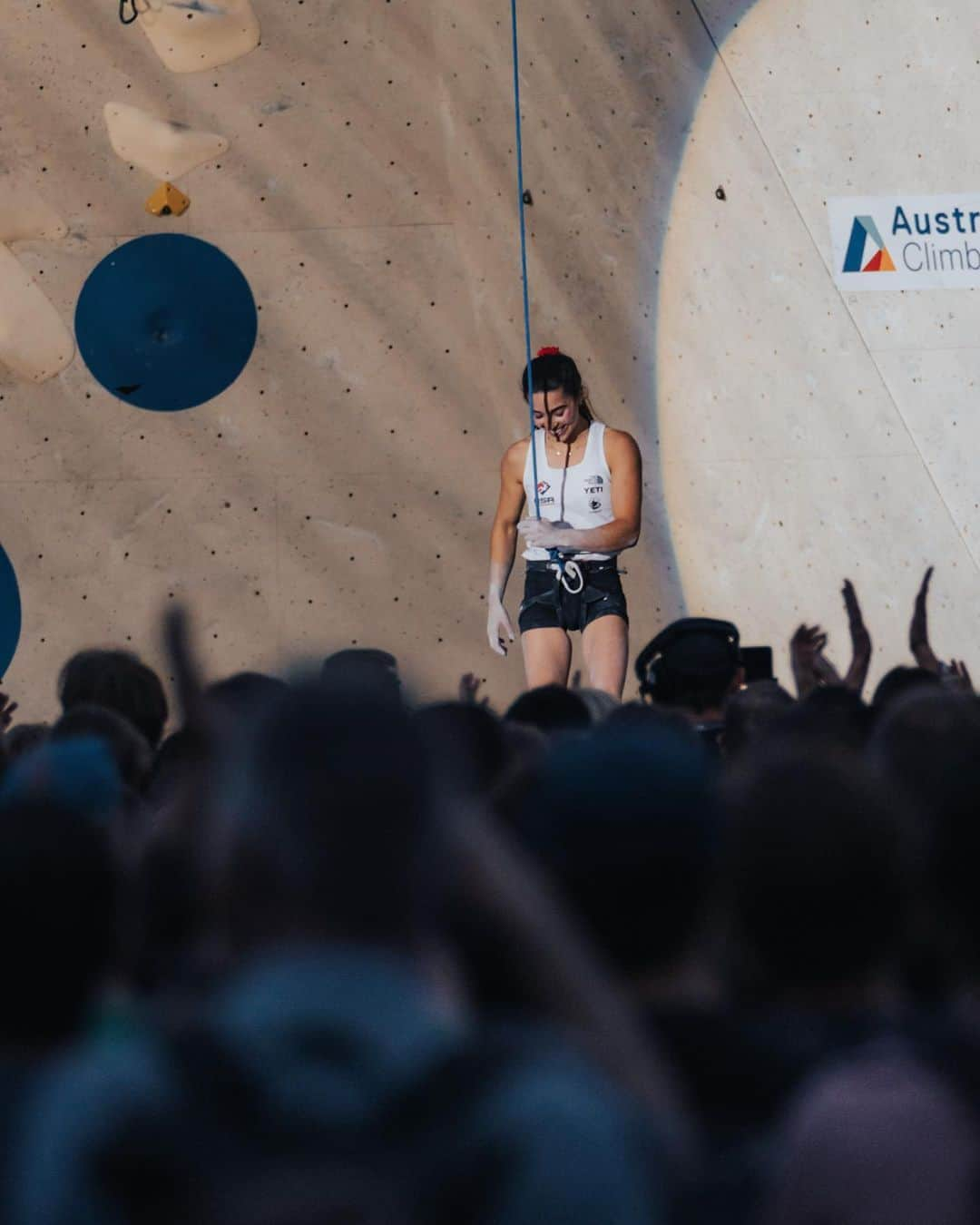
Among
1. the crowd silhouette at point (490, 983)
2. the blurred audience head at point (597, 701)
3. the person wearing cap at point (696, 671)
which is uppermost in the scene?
→ the person wearing cap at point (696, 671)

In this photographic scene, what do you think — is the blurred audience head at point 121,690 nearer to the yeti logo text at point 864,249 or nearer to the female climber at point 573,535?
the female climber at point 573,535

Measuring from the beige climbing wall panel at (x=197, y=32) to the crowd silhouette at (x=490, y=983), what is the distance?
4.78 meters

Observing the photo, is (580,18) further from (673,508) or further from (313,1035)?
(313,1035)

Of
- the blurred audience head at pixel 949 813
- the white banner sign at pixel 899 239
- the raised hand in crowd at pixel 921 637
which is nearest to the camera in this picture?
the blurred audience head at pixel 949 813

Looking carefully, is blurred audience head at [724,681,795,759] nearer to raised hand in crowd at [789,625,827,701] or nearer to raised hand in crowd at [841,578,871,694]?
raised hand in crowd at [841,578,871,694]

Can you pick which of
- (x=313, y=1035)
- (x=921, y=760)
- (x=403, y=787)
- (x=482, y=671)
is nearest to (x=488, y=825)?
(x=403, y=787)

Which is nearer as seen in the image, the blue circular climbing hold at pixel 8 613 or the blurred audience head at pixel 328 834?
the blurred audience head at pixel 328 834

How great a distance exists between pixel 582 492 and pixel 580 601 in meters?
0.33

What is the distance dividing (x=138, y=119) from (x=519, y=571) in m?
2.08

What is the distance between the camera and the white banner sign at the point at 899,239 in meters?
6.28

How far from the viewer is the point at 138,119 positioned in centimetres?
591

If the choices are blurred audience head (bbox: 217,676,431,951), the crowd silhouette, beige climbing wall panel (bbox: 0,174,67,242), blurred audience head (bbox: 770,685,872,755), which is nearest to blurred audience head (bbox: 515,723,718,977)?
the crowd silhouette

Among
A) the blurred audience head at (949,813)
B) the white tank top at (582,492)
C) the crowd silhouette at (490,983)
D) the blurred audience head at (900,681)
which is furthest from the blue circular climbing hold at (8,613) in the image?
the blurred audience head at (949,813)

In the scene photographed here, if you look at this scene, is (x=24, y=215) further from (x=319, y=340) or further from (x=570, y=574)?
(x=570, y=574)
